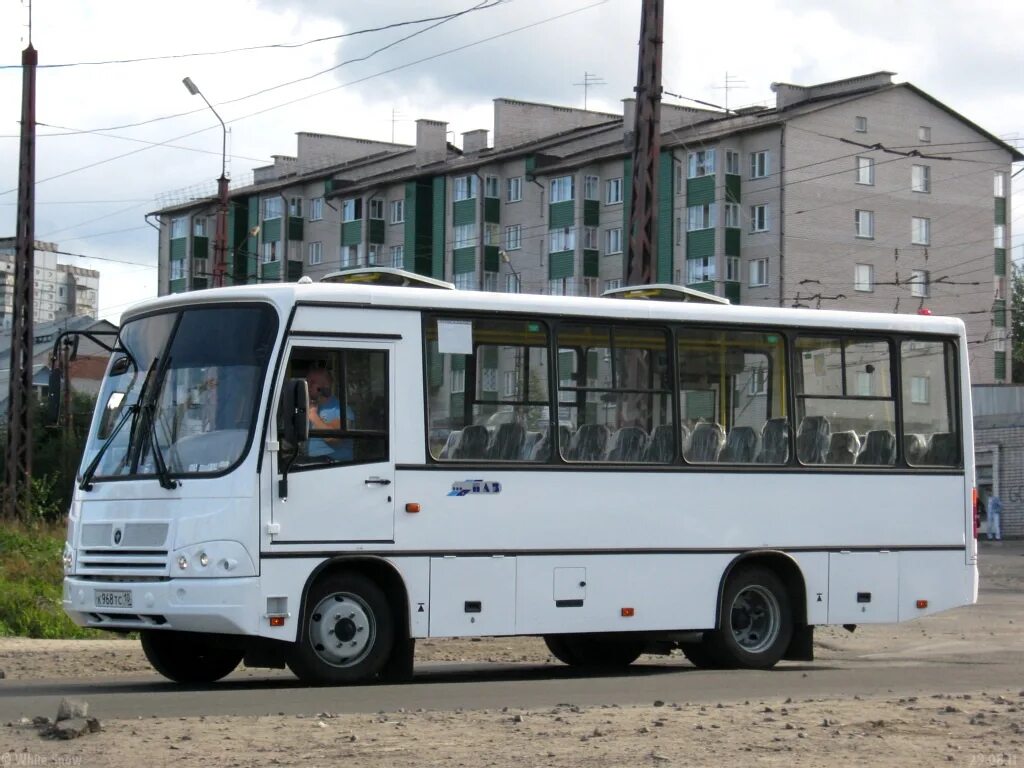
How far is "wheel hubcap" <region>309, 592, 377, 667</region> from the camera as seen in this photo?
13.7 m

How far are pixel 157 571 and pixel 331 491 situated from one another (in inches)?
53.5

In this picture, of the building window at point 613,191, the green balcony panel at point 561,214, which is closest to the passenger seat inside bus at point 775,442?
the building window at point 613,191

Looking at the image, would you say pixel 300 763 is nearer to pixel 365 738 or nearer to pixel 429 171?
pixel 365 738

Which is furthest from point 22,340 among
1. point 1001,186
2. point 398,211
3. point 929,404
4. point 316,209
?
point 316,209

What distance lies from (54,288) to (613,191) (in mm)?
100621

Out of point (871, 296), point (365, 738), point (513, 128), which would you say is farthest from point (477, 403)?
point (513, 128)

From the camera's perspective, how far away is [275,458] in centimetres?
1341

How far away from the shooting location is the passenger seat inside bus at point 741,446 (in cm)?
1595

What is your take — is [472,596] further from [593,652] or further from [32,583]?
[32,583]

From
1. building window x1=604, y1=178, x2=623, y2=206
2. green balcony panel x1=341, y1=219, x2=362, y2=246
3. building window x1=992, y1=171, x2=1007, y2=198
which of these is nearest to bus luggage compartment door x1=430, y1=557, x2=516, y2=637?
building window x1=604, y1=178, x2=623, y2=206

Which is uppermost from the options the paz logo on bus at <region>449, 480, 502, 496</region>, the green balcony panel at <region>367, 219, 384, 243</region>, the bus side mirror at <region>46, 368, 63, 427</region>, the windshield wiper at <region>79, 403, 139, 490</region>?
the green balcony panel at <region>367, 219, 384, 243</region>

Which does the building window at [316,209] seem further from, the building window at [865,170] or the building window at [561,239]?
the building window at [865,170]

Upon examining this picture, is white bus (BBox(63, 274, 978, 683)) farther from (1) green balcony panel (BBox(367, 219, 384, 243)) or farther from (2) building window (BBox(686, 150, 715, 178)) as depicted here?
(1) green balcony panel (BBox(367, 219, 384, 243))

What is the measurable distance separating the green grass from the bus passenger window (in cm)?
1105
